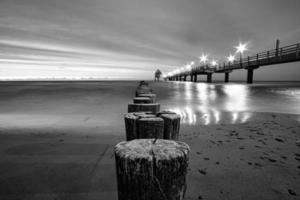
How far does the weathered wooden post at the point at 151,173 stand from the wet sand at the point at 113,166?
48.1 inches

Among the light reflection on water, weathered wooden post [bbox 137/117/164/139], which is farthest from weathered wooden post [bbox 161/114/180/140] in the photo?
the light reflection on water

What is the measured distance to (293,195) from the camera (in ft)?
7.45

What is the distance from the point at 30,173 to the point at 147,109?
2346 mm

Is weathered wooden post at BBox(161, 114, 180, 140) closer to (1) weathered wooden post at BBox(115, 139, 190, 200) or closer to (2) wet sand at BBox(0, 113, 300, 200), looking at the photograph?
(2) wet sand at BBox(0, 113, 300, 200)

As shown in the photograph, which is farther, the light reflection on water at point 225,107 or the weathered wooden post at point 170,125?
the light reflection on water at point 225,107

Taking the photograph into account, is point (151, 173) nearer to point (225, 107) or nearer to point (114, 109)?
point (114, 109)

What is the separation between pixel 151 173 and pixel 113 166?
6.78 feet

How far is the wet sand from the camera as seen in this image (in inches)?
93.4

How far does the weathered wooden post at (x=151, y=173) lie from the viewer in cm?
123

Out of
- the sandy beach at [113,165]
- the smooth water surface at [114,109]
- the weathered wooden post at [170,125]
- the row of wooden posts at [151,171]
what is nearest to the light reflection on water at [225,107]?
the smooth water surface at [114,109]

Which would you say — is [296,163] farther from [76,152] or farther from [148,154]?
[76,152]

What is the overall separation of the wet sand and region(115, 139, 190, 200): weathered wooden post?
1220 millimetres

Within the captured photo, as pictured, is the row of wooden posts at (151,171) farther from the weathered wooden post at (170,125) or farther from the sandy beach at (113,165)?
the sandy beach at (113,165)

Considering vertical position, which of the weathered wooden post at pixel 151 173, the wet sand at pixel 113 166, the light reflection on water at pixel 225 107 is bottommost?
the light reflection on water at pixel 225 107
